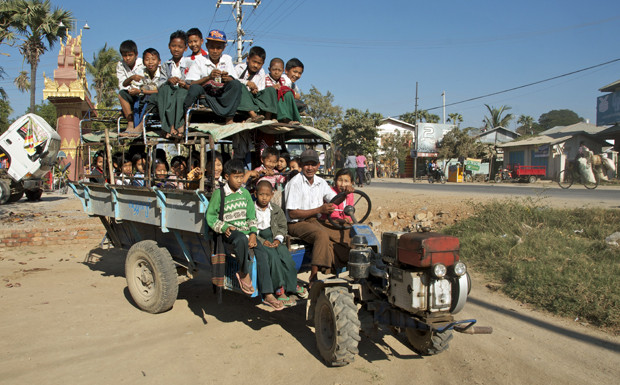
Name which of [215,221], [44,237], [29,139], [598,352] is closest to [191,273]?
[215,221]

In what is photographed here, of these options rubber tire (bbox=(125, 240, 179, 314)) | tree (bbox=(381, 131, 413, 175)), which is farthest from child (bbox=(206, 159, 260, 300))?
tree (bbox=(381, 131, 413, 175))

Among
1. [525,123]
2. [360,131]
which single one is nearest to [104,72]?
[360,131]

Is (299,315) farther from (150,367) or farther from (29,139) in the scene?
(29,139)

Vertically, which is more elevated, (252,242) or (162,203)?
(162,203)

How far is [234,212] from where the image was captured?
15.2 feet

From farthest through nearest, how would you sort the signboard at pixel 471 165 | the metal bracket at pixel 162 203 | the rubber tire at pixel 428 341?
1. the signboard at pixel 471 165
2. the metal bracket at pixel 162 203
3. the rubber tire at pixel 428 341

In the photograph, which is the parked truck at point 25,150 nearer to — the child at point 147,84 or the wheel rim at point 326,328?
the child at point 147,84

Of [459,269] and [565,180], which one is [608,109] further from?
[459,269]

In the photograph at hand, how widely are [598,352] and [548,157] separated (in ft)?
99.4

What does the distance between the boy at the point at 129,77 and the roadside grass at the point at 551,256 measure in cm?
576

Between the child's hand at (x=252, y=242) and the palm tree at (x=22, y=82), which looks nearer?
the child's hand at (x=252, y=242)

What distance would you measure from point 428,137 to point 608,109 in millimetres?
15231

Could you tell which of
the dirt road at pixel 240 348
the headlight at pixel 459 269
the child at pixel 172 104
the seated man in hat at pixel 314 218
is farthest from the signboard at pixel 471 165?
the headlight at pixel 459 269

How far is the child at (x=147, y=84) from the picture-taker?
6125mm
